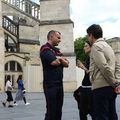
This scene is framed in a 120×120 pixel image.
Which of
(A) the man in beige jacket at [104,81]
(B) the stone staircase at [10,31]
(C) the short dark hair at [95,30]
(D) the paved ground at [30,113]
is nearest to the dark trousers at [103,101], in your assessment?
(A) the man in beige jacket at [104,81]

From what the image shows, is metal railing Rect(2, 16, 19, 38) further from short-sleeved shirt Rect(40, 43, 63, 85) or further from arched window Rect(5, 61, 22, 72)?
short-sleeved shirt Rect(40, 43, 63, 85)

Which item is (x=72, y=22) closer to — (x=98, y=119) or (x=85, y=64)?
(x=85, y=64)

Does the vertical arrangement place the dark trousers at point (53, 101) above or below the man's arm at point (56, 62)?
below

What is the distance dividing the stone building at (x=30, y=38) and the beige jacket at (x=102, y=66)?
27594 millimetres

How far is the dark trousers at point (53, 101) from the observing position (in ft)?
23.4

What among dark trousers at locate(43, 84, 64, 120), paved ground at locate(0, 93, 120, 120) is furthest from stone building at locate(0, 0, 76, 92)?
dark trousers at locate(43, 84, 64, 120)

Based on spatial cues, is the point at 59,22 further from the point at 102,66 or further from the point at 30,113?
the point at 102,66

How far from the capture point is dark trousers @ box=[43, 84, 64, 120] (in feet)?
23.4

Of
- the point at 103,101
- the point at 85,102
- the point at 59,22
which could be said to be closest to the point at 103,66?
the point at 103,101

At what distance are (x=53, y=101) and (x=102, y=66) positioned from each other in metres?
1.49

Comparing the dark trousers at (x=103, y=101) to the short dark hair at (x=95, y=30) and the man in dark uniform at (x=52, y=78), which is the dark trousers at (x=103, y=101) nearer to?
the short dark hair at (x=95, y=30)

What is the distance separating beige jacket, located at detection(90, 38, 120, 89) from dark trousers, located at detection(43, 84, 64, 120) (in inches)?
45.5

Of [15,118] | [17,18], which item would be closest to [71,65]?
[17,18]

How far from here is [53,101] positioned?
715cm
